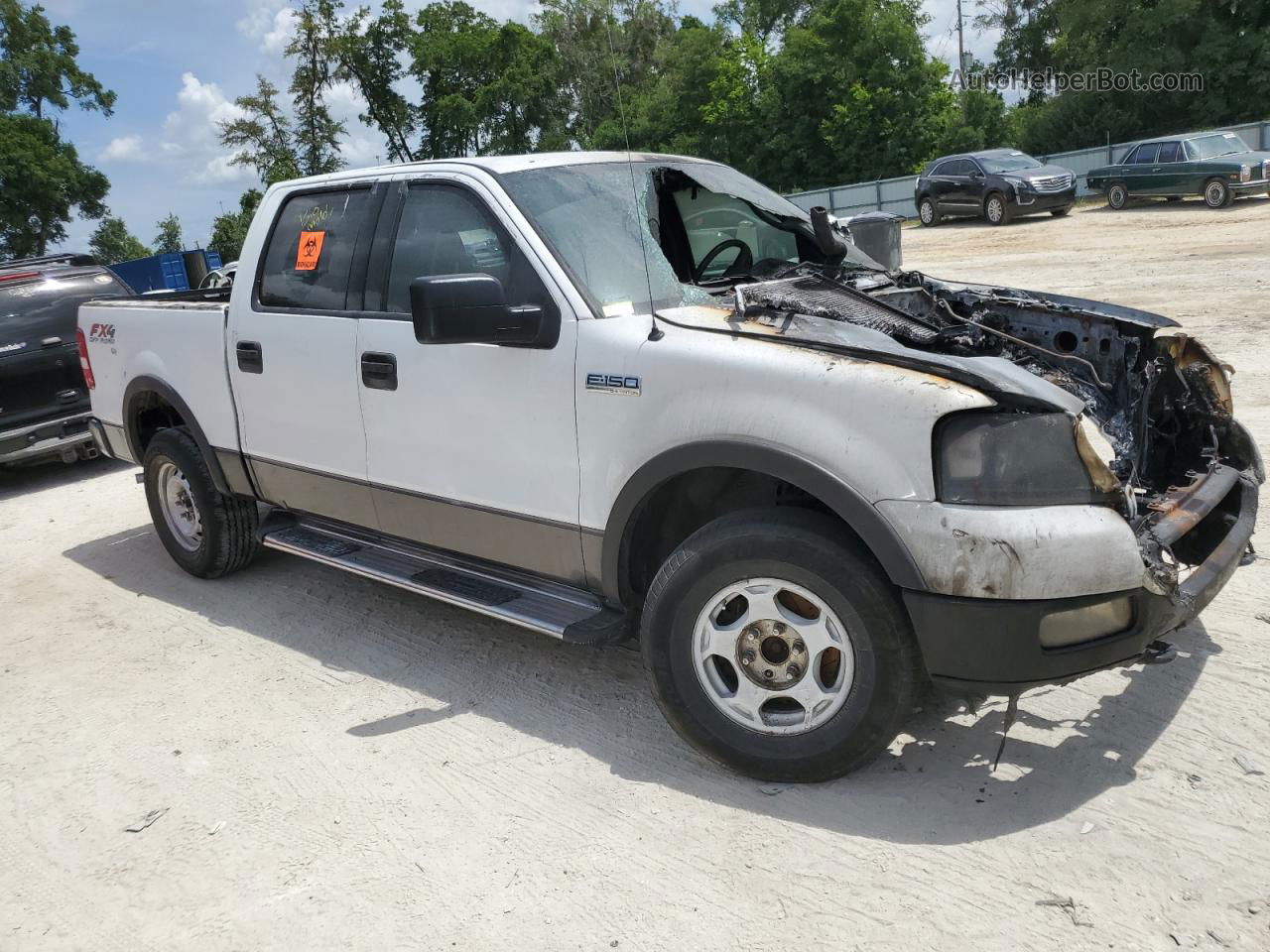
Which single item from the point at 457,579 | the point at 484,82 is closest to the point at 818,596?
the point at 457,579

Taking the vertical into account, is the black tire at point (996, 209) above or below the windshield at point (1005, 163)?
below

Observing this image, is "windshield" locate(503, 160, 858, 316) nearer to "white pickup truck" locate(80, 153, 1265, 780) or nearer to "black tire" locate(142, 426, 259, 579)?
"white pickup truck" locate(80, 153, 1265, 780)

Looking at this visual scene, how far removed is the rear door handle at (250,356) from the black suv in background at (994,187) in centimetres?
2179

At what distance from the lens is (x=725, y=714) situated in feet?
11.3

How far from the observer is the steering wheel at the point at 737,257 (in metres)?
4.71

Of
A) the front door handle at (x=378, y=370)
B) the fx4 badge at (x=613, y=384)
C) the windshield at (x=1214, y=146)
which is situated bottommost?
the fx4 badge at (x=613, y=384)

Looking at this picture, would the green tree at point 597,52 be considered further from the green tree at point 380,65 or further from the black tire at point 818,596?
the black tire at point 818,596

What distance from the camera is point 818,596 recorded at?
320 centimetres

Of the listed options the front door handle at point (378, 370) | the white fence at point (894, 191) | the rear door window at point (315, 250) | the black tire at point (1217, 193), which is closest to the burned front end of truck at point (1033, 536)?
the front door handle at point (378, 370)

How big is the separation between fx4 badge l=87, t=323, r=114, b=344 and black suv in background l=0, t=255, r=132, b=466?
8.58 ft

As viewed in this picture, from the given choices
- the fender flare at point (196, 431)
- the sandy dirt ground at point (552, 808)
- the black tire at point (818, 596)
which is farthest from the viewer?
the fender flare at point (196, 431)

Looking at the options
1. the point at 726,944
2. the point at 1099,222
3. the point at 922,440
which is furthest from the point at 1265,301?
the point at 1099,222

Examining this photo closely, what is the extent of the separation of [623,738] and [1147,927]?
1.79 metres

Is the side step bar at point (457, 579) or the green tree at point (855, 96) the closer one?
the side step bar at point (457, 579)
